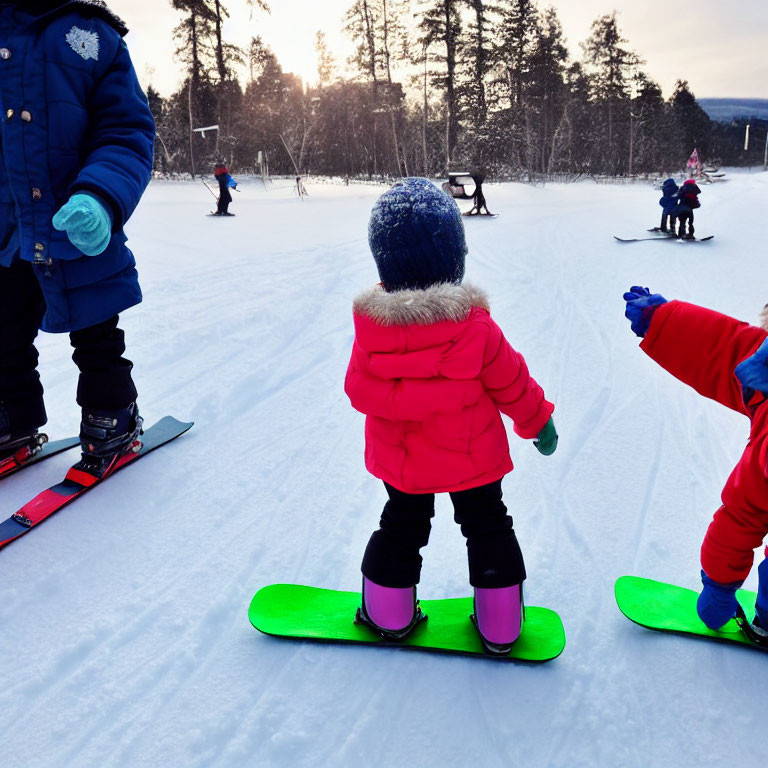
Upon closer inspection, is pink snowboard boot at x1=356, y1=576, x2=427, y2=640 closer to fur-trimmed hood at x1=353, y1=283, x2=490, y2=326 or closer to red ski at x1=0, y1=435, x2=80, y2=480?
fur-trimmed hood at x1=353, y1=283, x2=490, y2=326

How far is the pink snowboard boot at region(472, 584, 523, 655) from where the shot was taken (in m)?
1.54

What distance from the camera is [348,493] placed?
2.38 m

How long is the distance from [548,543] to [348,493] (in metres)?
0.76

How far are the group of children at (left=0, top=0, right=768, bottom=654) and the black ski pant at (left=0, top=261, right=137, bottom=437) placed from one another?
0.18m

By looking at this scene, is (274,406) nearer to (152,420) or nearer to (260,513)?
(152,420)

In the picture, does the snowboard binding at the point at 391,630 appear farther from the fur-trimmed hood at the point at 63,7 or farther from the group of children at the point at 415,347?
the fur-trimmed hood at the point at 63,7

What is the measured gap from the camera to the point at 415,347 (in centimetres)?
140

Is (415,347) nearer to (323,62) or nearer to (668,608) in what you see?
(668,608)

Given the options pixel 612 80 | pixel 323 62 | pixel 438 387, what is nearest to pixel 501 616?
pixel 438 387

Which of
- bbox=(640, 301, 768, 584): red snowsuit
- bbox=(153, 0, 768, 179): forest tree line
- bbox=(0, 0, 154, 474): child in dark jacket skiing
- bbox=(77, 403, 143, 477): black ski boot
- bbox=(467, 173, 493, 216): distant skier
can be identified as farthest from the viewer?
bbox=(153, 0, 768, 179): forest tree line

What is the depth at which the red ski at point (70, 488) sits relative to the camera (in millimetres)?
2084

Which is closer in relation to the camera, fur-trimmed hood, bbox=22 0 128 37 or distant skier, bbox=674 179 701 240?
fur-trimmed hood, bbox=22 0 128 37

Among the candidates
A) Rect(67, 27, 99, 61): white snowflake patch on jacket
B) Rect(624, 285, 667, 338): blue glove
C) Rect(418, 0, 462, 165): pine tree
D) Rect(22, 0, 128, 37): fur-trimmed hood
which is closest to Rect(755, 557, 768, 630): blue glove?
Rect(624, 285, 667, 338): blue glove

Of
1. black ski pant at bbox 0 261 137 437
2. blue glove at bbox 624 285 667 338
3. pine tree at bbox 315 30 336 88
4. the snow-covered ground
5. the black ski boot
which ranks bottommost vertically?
the snow-covered ground
